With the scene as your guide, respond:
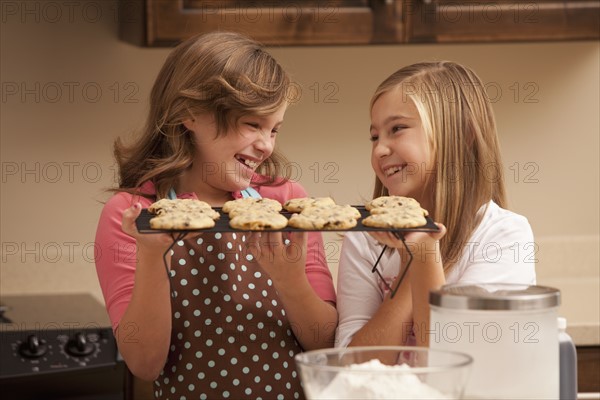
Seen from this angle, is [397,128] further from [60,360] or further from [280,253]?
[60,360]

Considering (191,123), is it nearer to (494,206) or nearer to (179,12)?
(494,206)

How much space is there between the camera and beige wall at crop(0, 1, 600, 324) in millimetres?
2520

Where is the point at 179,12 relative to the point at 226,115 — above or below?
above

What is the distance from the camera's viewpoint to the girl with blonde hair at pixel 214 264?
148 cm

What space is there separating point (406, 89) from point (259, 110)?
0.25m

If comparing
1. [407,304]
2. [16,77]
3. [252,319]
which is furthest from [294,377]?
[16,77]

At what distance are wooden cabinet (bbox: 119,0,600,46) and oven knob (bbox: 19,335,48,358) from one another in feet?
2.40

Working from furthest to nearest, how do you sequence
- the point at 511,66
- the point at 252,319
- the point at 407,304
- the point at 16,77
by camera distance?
the point at 511,66, the point at 16,77, the point at 252,319, the point at 407,304

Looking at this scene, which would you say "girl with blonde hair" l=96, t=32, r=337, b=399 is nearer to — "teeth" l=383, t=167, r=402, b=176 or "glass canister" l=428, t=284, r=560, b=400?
"teeth" l=383, t=167, r=402, b=176

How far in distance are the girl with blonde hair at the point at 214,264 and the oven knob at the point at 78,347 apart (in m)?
0.58

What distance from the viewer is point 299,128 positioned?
105 inches

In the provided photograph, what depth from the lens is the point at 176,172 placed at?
1.61 metres

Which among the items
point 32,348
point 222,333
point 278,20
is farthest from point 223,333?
Answer: point 278,20

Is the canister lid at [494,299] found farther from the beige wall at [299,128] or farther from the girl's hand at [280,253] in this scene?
the beige wall at [299,128]
